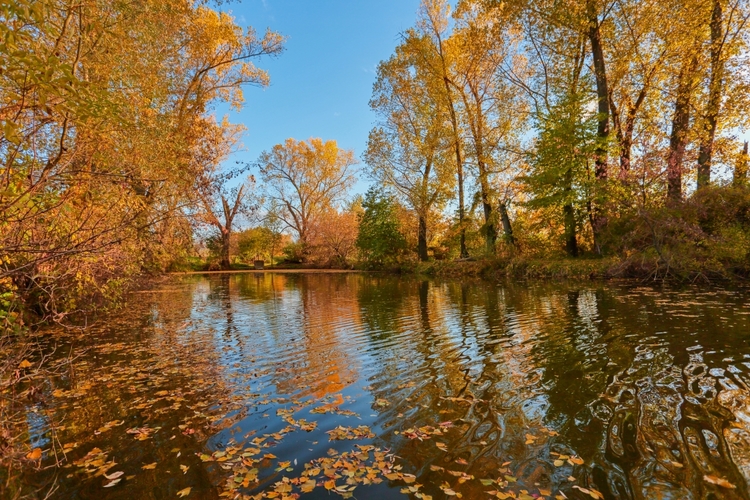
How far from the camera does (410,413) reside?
14.1ft

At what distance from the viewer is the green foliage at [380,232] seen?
35188mm

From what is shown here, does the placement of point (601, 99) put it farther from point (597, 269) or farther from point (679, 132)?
point (597, 269)

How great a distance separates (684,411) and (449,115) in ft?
82.5

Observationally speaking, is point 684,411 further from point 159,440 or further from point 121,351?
point 121,351

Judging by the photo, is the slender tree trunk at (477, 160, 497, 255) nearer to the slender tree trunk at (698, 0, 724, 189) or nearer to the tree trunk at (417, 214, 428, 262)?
the tree trunk at (417, 214, 428, 262)

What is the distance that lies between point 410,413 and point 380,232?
31688 mm

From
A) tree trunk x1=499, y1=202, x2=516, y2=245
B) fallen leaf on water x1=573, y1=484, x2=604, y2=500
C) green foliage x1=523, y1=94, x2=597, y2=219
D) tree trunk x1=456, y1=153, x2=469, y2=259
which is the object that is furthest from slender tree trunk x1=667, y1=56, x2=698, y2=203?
fallen leaf on water x1=573, y1=484, x2=604, y2=500

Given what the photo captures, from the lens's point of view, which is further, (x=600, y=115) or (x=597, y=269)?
(x=600, y=115)

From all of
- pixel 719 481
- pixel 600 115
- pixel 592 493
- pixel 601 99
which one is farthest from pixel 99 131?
pixel 601 99

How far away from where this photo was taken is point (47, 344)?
307 inches

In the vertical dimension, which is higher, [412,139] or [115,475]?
[412,139]

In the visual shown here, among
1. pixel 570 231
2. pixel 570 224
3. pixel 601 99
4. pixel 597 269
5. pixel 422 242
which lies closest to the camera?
pixel 597 269

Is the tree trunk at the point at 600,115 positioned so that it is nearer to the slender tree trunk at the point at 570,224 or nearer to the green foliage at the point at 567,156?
the green foliage at the point at 567,156

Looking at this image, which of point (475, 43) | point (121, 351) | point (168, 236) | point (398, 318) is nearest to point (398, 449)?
point (121, 351)
